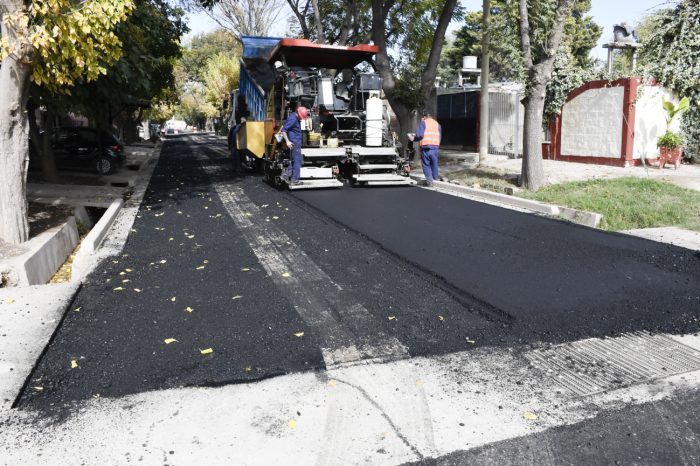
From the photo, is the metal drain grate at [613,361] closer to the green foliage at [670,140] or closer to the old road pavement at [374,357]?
the old road pavement at [374,357]

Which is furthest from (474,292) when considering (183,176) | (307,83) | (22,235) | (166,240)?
(183,176)

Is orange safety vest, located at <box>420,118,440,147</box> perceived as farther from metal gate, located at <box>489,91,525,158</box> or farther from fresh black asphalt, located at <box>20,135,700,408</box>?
metal gate, located at <box>489,91,525,158</box>

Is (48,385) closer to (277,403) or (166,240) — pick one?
A: (277,403)

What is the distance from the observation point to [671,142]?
14.5m

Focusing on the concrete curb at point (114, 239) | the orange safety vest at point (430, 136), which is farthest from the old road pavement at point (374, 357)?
the orange safety vest at point (430, 136)

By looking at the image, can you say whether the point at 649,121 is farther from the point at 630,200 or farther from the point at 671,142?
the point at 630,200

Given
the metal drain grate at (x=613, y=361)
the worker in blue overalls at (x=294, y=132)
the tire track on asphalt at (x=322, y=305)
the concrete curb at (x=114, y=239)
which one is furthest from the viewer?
the worker in blue overalls at (x=294, y=132)

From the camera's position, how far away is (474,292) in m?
5.77

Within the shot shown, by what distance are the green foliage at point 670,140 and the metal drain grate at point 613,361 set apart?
38.0 ft

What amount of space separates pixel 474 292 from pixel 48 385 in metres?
3.75

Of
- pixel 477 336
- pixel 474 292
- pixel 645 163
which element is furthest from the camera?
pixel 645 163

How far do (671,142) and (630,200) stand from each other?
5150 millimetres

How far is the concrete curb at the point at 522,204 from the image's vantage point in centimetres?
944

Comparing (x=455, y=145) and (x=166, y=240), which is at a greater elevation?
(x=455, y=145)
